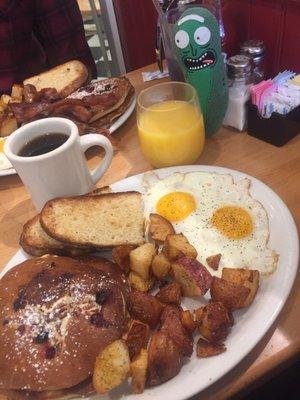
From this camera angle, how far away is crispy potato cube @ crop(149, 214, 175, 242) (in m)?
1.06

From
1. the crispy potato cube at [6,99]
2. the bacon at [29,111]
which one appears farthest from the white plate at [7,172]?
the crispy potato cube at [6,99]

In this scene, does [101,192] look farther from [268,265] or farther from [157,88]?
[268,265]

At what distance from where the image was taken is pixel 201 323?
0.84 metres

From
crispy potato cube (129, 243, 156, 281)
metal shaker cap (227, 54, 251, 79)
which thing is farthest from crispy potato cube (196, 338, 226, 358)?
metal shaker cap (227, 54, 251, 79)

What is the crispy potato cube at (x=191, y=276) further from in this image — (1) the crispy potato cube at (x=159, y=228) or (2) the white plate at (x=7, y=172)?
(2) the white plate at (x=7, y=172)

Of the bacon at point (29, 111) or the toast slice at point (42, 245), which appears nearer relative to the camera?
the toast slice at point (42, 245)

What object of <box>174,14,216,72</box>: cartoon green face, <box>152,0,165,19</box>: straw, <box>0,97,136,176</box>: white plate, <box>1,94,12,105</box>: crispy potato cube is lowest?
<box>0,97,136,176</box>: white plate

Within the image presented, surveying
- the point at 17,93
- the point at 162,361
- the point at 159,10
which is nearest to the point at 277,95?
the point at 159,10

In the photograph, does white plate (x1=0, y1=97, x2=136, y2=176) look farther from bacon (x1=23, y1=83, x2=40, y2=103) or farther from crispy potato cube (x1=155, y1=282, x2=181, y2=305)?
crispy potato cube (x1=155, y1=282, x2=181, y2=305)

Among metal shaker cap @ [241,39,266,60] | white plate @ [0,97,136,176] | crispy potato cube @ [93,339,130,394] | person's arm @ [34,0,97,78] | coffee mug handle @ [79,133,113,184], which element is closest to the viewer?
crispy potato cube @ [93,339,130,394]

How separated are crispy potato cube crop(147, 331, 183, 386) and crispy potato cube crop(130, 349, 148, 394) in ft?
0.04

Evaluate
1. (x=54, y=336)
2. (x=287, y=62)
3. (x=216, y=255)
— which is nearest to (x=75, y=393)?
Result: (x=54, y=336)

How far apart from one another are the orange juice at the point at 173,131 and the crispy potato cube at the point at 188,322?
0.61 metres

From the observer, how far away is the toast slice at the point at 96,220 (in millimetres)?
1082
